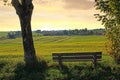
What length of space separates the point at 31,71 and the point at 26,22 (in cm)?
429

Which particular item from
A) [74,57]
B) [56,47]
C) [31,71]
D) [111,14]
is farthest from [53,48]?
[111,14]

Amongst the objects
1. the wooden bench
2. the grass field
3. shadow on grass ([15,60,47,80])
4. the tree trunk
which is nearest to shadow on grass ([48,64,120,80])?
shadow on grass ([15,60,47,80])

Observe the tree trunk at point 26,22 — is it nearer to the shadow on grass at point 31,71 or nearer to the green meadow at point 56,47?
the shadow on grass at point 31,71

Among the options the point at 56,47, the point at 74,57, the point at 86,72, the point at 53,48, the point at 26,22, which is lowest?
the point at 56,47

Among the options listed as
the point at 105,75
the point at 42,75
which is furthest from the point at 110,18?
the point at 42,75

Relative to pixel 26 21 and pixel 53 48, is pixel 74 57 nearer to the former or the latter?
pixel 26 21

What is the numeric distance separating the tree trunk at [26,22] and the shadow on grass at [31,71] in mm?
852

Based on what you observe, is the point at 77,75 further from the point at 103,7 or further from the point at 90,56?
the point at 103,7

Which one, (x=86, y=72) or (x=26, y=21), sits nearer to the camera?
(x=86, y=72)

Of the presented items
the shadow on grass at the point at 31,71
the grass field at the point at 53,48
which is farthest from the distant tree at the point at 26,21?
the grass field at the point at 53,48

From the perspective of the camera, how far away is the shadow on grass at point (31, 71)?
27.6 metres

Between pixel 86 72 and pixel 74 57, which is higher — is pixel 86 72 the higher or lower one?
the lower one

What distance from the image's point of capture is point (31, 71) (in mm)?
29156

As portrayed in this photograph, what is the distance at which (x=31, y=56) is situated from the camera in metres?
31.3
